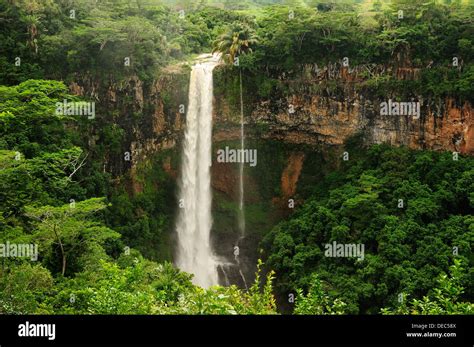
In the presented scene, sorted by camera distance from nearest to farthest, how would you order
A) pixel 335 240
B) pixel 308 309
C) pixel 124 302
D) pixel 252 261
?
pixel 124 302 < pixel 308 309 < pixel 335 240 < pixel 252 261

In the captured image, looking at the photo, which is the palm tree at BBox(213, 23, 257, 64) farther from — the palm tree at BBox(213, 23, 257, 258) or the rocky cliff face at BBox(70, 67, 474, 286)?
the rocky cliff face at BBox(70, 67, 474, 286)

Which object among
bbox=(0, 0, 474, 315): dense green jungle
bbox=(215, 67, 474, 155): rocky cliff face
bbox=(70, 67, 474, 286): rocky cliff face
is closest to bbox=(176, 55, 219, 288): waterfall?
bbox=(0, 0, 474, 315): dense green jungle

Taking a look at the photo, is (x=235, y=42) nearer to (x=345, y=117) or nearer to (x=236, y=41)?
(x=236, y=41)

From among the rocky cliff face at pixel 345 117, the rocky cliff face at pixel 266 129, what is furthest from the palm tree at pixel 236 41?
the rocky cliff face at pixel 345 117
